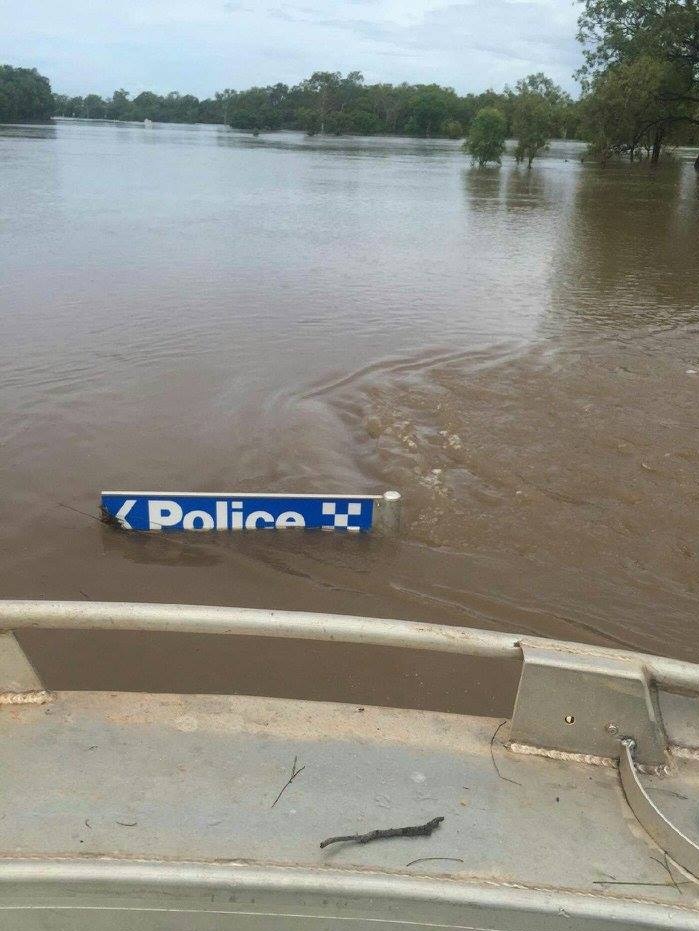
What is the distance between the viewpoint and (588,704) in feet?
6.31

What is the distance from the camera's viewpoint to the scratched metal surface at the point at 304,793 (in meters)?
1.64

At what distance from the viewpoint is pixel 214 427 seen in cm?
670

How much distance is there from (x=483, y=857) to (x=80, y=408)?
624cm

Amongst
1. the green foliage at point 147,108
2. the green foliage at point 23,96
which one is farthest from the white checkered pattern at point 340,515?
the green foliage at point 147,108

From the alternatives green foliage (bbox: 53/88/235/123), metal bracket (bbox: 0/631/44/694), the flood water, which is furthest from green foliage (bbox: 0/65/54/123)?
metal bracket (bbox: 0/631/44/694)

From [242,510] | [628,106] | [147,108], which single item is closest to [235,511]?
[242,510]

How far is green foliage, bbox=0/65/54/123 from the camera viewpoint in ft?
300

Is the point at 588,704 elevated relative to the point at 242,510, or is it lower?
elevated

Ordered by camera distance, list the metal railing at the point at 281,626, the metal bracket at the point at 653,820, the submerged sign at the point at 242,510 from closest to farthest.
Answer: the metal bracket at the point at 653,820, the metal railing at the point at 281,626, the submerged sign at the point at 242,510

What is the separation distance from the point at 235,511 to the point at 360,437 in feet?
6.77

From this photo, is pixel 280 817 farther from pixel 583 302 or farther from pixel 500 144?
pixel 500 144

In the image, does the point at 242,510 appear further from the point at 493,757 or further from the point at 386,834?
the point at 386,834

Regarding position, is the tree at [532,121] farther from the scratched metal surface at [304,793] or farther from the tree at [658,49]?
the scratched metal surface at [304,793]

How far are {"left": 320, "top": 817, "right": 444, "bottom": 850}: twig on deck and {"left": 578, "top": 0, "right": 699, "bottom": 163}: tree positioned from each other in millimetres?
40876
